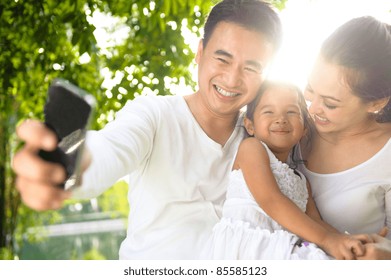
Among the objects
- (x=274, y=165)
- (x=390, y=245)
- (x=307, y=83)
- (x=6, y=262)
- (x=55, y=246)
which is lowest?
(x=55, y=246)

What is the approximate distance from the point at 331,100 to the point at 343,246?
0.89 feet

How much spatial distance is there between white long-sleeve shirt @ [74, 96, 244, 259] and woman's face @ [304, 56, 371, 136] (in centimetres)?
14

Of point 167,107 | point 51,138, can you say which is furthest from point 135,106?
point 51,138

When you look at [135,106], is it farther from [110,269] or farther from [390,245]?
[390,245]

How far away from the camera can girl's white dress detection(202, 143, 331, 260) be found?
3.01ft

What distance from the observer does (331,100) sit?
1.04 metres

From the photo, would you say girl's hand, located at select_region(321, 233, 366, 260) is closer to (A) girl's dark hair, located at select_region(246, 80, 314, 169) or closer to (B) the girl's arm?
(B) the girl's arm

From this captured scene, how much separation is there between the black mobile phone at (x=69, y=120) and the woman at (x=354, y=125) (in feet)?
1.72

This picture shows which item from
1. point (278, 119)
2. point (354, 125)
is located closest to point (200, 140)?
point (278, 119)

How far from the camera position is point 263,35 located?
106 cm

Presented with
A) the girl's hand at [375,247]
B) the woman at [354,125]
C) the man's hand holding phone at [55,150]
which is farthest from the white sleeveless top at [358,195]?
the man's hand holding phone at [55,150]

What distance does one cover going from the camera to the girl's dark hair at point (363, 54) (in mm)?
1020

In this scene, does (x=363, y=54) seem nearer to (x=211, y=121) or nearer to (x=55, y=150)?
(x=211, y=121)

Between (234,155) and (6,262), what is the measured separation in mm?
501
